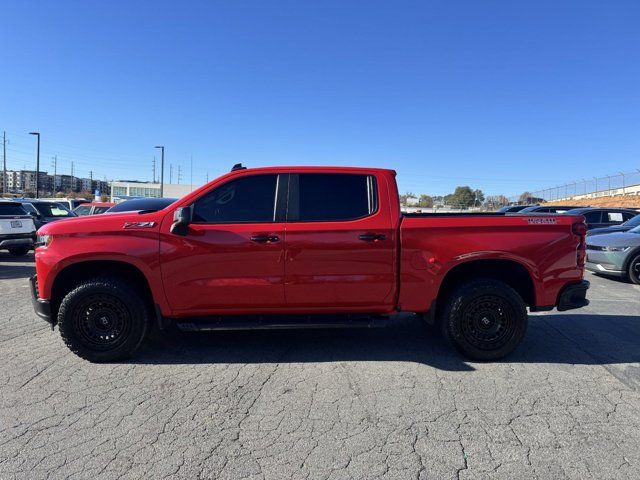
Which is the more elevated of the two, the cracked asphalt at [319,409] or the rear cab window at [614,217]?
the rear cab window at [614,217]

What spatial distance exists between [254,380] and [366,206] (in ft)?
6.51

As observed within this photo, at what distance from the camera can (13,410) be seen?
3451mm

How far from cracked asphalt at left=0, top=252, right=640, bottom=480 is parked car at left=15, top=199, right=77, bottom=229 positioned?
10309 mm

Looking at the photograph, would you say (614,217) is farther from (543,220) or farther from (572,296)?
(543,220)

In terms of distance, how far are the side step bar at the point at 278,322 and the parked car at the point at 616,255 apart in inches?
287

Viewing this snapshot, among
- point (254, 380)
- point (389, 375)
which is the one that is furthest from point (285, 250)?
point (389, 375)

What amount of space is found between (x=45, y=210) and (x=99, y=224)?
1322cm

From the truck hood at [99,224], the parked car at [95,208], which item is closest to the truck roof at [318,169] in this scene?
the truck hood at [99,224]

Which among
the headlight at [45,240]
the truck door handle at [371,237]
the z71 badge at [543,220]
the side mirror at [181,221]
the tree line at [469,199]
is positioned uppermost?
the tree line at [469,199]

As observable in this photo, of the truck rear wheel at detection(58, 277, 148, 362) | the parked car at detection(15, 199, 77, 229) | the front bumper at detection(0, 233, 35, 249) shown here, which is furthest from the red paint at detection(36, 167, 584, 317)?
the parked car at detection(15, 199, 77, 229)

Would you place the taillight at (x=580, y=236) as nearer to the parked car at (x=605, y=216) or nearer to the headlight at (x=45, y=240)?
the headlight at (x=45, y=240)

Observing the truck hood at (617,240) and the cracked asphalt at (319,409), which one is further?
the truck hood at (617,240)

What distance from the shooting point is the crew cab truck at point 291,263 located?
4.27 m

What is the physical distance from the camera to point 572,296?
4570 mm
